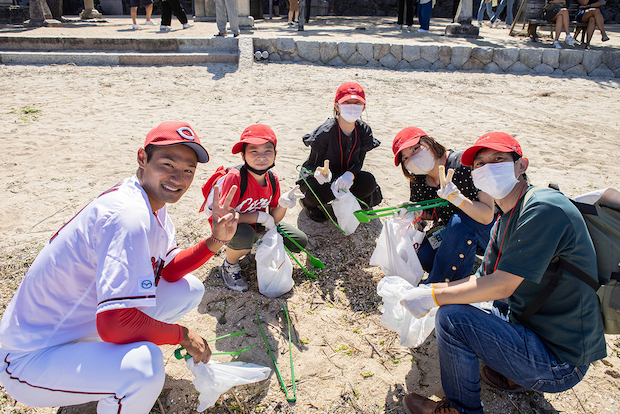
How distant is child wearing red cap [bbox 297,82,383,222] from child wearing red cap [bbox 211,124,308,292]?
45cm

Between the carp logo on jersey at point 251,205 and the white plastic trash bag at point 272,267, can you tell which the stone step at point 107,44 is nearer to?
the carp logo on jersey at point 251,205

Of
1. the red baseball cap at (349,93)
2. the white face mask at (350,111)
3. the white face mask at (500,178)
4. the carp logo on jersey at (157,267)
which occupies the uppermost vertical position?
the red baseball cap at (349,93)

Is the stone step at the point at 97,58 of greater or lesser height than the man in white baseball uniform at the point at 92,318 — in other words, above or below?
above

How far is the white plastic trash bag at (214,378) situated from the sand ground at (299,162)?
135mm

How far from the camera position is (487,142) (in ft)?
6.06

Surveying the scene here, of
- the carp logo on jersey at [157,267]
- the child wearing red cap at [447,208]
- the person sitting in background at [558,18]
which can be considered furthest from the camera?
the person sitting in background at [558,18]

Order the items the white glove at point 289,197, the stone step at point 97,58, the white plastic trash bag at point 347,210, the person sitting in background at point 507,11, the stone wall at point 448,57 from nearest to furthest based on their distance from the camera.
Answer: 1. the white glove at point 289,197
2. the white plastic trash bag at point 347,210
3. the stone step at point 97,58
4. the stone wall at point 448,57
5. the person sitting in background at point 507,11

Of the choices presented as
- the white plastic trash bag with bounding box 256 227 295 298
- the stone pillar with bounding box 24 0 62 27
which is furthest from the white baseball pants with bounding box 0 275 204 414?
the stone pillar with bounding box 24 0 62 27

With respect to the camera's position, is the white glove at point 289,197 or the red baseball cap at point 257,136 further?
the white glove at point 289,197

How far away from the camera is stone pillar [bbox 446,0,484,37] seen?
34.3 ft

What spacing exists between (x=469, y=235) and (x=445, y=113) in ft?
13.9

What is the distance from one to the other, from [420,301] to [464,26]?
1071cm

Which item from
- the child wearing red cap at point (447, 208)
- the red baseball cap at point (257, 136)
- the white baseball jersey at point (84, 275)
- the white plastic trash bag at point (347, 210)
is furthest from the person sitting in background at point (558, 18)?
the white baseball jersey at point (84, 275)

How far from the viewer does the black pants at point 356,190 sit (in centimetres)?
349
